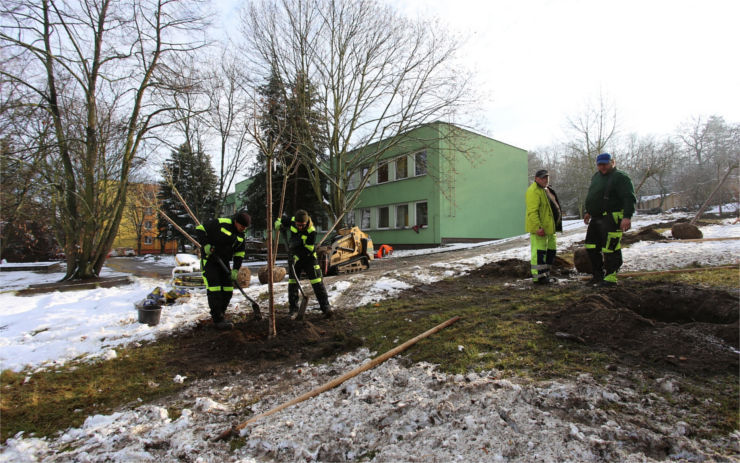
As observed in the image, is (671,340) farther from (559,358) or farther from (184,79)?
(184,79)

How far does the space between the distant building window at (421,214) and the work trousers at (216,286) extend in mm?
15783

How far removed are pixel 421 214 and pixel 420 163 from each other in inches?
117

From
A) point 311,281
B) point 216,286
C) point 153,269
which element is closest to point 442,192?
point 311,281

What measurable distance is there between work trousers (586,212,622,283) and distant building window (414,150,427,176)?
13.7 m

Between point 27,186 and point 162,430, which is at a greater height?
point 27,186

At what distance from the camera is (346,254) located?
429 inches

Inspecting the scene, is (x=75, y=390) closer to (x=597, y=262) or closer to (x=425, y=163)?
(x=597, y=262)

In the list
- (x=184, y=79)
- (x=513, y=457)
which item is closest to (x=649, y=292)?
(x=513, y=457)

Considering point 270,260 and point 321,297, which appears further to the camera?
point 321,297

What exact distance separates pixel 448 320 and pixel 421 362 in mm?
1113

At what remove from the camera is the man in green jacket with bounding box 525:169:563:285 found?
19.1 ft

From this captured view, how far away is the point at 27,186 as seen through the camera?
1069 centimetres

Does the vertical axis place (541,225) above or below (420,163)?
below

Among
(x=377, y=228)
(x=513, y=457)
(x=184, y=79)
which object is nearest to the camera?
(x=513, y=457)
